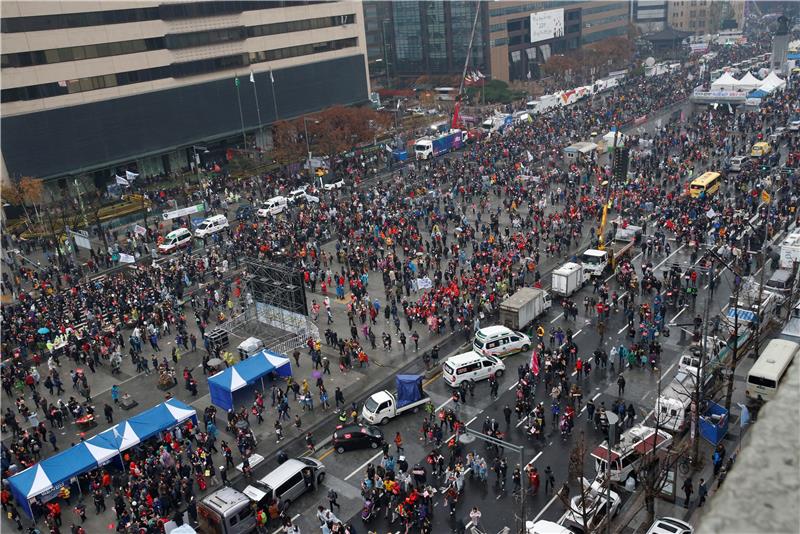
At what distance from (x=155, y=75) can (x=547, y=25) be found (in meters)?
80.5

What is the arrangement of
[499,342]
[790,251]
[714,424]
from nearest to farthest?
[714,424] → [499,342] → [790,251]

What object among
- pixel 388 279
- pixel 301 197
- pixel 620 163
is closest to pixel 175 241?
pixel 301 197

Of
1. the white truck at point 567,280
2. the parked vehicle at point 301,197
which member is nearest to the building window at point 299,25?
the parked vehicle at point 301,197

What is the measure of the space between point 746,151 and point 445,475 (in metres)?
54.1

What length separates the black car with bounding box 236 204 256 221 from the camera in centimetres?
5950

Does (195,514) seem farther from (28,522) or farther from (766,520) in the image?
(766,520)

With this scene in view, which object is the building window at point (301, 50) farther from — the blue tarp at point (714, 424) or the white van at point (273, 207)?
the blue tarp at point (714, 424)

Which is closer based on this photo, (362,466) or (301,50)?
(362,466)

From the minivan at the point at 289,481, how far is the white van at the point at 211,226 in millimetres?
32890

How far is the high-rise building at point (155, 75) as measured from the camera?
6316 cm

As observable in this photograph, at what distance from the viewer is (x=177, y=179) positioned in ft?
244

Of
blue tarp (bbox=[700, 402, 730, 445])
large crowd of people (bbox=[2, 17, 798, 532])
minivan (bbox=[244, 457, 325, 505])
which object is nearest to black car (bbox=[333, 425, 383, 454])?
large crowd of people (bbox=[2, 17, 798, 532])

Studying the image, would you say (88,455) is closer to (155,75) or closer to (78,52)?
(78,52)

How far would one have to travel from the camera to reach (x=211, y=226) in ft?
185
